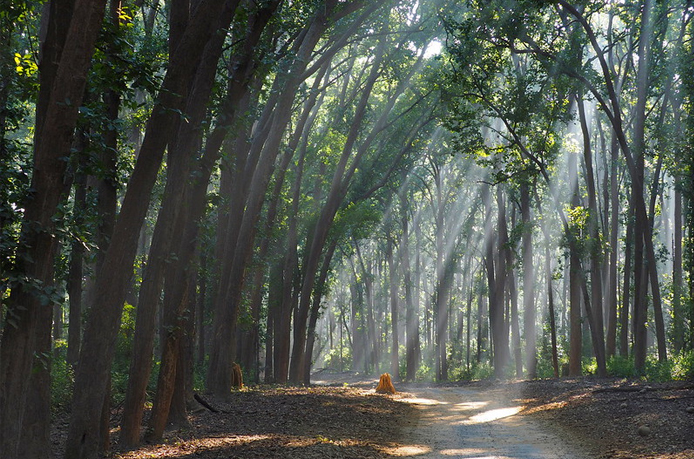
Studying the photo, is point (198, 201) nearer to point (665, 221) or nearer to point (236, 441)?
point (236, 441)

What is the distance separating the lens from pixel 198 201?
32.8 ft

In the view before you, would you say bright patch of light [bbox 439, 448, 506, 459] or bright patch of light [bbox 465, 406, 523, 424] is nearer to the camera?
bright patch of light [bbox 439, 448, 506, 459]

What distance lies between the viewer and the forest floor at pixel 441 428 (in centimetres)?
921

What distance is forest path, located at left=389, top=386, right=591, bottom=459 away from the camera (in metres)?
9.53

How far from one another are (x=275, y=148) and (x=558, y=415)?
8.26 meters

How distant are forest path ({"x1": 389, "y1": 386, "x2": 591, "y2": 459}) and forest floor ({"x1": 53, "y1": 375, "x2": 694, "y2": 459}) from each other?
16 mm

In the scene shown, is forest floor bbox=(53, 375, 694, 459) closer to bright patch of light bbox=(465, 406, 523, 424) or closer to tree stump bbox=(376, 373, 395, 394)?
bright patch of light bbox=(465, 406, 523, 424)

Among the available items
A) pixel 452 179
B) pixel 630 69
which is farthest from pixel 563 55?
pixel 452 179

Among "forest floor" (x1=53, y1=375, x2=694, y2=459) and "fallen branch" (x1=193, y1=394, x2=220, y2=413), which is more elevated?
"fallen branch" (x1=193, y1=394, x2=220, y2=413)

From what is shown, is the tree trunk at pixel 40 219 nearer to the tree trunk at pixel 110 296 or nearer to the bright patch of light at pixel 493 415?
the tree trunk at pixel 110 296

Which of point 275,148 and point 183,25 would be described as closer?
point 183,25

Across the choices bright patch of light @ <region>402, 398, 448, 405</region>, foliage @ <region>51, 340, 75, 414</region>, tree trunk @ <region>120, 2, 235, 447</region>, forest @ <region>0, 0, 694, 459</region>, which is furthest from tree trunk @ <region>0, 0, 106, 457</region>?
bright patch of light @ <region>402, 398, 448, 405</region>

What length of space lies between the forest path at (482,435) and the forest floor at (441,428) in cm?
2

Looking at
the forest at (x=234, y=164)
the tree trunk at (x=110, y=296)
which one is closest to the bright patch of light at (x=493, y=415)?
the forest at (x=234, y=164)
